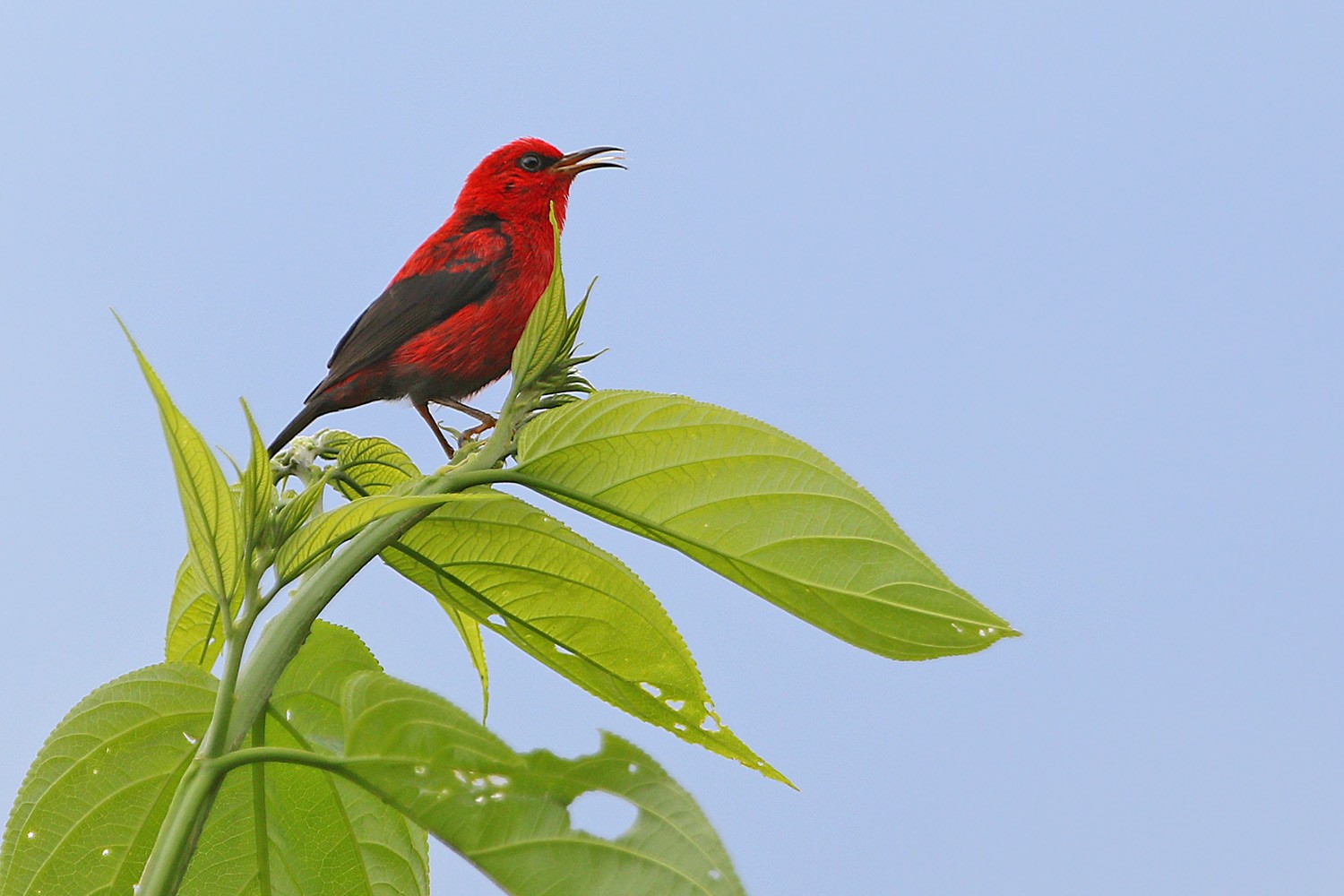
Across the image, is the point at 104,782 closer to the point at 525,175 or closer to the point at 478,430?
the point at 478,430

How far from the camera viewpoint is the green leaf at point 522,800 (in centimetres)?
137

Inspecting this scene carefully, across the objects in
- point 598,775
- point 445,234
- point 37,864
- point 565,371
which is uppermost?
point 445,234

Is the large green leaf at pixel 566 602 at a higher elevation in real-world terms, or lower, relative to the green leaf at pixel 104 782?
higher

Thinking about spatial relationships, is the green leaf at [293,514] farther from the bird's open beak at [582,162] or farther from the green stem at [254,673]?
the bird's open beak at [582,162]

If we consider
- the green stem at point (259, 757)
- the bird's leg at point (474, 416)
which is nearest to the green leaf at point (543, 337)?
the green stem at point (259, 757)

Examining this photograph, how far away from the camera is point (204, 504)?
144 cm

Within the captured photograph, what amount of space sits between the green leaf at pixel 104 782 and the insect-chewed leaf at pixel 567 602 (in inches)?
13.5

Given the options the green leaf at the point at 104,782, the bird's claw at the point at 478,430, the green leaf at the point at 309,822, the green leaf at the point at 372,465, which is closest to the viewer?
the green leaf at the point at 104,782

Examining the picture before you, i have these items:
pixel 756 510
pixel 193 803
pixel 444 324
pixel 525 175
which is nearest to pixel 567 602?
pixel 756 510

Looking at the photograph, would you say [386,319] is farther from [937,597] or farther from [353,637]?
[937,597]

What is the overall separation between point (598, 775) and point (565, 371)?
57 cm

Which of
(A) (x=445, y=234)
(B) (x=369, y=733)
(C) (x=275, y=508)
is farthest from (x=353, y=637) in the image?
(A) (x=445, y=234)

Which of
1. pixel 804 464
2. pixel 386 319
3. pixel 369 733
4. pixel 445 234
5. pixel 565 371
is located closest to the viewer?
pixel 369 733

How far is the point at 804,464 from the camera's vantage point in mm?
1544
